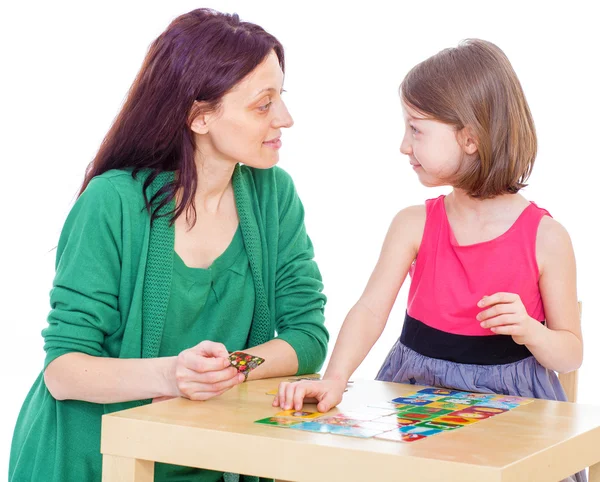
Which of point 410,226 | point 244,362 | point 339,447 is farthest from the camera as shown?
point 410,226

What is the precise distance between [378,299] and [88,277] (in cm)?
51

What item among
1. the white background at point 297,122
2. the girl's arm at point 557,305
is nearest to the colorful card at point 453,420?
the girl's arm at point 557,305

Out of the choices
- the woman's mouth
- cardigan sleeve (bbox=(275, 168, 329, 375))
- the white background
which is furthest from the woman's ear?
the white background

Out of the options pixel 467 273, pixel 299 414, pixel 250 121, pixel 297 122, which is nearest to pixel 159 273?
pixel 250 121

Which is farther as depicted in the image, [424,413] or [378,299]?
[378,299]

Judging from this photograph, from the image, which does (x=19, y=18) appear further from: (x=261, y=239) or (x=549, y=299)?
(x=549, y=299)

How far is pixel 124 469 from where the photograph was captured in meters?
1.26

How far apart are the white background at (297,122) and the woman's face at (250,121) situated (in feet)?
4.01

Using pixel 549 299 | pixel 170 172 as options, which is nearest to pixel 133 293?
pixel 170 172

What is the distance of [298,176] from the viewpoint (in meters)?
3.02

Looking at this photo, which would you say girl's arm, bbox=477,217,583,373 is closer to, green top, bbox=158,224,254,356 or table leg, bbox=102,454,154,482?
green top, bbox=158,224,254,356

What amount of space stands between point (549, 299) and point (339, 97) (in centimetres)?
148

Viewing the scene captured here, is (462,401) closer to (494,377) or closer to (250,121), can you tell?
(494,377)

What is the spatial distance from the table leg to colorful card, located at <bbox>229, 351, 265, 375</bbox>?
216 mm
